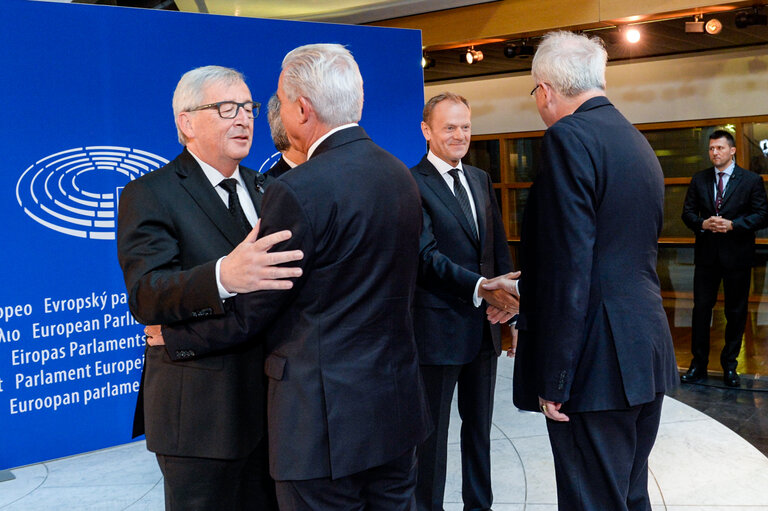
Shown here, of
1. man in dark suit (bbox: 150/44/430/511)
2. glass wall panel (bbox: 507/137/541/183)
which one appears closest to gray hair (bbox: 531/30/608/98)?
man in dark suit (bbox: 150/44/430/511)

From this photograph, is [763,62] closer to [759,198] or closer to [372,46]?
[759,198]

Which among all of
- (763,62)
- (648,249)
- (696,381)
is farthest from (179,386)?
(763,62)

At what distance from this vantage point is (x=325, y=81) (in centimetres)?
183

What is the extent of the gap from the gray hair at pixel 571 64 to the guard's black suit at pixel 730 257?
13.6 feet

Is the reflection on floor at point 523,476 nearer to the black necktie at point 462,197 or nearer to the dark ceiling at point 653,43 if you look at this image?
the black necktie at point 462,197

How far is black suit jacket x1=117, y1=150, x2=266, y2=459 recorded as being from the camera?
1.98 metres

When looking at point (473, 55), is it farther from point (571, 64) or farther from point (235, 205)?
point (235, 205)

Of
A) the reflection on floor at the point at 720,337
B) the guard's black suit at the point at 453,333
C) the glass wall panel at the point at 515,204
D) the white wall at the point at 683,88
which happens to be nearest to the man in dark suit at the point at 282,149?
the guard's black suit at the point at 453,333

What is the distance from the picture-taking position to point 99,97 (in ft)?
13.4

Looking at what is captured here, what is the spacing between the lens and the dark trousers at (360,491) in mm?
1836

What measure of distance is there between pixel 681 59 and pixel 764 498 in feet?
23.7

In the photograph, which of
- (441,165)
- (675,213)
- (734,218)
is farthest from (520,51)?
(441,165)

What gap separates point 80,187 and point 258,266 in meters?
2.72

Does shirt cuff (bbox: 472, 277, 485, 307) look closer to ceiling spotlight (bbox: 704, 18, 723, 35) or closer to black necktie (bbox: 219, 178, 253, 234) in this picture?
black necktie (bbox: 219, 178, 253, 234)
